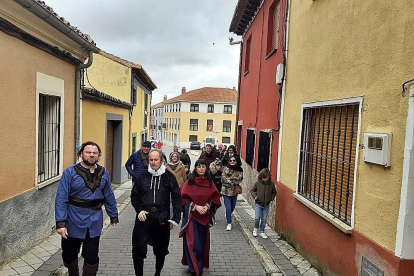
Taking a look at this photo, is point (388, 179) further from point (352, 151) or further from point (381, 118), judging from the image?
point (352, 151)

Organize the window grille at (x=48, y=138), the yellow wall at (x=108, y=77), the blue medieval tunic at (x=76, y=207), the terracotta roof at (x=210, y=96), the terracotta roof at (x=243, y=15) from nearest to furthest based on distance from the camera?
the blue medieval tunic at (x=76, y=207)
the window grille at (x=48, y=138)
the terracotta roof at (x=243, y=15)
the yellow wall at (x=108, y=77)
the terracotta roof at (x=210, y=96)

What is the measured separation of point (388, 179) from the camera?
3305 millimetres

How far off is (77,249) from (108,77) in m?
12.6

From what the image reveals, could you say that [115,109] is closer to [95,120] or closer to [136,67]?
[95,120]

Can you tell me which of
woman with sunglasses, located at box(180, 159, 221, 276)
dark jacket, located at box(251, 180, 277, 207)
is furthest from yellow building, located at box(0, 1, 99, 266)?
dark jacket, located at box(251, 180, 277, 207)

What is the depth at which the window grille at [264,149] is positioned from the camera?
782cm

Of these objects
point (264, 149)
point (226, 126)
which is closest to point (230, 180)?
point (264, 149)

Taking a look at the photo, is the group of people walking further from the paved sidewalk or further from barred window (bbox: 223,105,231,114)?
barred window (bbox: 223,105,231,114)

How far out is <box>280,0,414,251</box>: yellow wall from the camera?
3199mm

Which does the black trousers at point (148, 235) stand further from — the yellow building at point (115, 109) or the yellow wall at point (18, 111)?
the yellow building at point (115, 109)

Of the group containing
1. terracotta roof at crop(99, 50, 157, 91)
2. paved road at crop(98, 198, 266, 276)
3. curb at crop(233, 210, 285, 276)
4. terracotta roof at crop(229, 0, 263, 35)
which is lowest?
paved road at crop(98, 198, 266, 276)

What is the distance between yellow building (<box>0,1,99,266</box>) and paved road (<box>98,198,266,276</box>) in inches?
46.7

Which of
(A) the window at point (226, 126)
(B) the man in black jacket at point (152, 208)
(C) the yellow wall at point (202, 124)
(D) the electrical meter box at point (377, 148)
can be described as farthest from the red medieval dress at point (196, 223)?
(A) the window at point (226, 126)

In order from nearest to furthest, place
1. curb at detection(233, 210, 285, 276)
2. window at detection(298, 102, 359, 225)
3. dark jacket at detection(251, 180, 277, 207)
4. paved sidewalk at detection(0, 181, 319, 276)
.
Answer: window at detection(298, 102, 359, 225) → paved sidewalk at detection(0, 181, 319, 276) → curb at detection(233, 210, 285, 276) → dark jacket at detection(251, 180, 277, 207)
